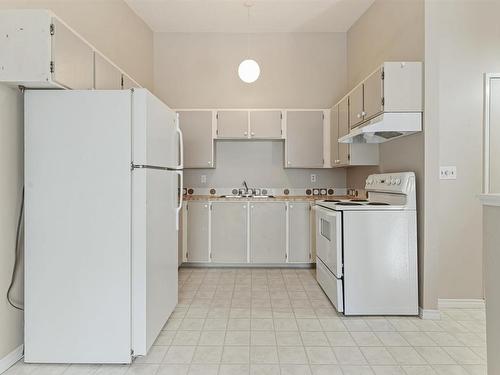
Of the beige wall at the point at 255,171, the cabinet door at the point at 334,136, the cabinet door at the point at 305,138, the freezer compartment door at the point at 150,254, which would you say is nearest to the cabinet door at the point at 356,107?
the cabinet door at the point at 334,136

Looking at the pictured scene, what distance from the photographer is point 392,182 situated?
283 centimetres

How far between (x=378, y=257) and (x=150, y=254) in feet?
5.82

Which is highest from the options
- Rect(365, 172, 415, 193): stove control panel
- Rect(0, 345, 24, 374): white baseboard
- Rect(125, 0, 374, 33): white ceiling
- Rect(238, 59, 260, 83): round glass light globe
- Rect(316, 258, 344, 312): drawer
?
Rect(125, 0, 374, 33): white ceiling

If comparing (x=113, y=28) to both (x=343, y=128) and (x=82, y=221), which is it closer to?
(x=82, y=221)

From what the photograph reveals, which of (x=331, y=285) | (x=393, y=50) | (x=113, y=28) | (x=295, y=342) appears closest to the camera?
(x=295, y=342)

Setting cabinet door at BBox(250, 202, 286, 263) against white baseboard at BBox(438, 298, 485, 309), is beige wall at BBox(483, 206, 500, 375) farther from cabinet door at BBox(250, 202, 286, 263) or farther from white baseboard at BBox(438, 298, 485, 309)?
cabinet door at BBox(250, 202, 286, 263)

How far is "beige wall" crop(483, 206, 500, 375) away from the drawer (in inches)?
49.1

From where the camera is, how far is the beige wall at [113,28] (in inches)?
97.5

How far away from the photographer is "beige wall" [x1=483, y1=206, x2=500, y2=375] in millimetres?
1428

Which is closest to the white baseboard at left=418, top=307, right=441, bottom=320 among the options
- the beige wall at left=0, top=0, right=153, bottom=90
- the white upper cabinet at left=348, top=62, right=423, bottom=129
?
the white upper cabinet at left=348, top=62, right=423, bottom=129

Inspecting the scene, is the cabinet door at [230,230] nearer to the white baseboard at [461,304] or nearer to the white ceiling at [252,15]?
the white baseboard at [461,304]

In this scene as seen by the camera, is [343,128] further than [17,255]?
Yes

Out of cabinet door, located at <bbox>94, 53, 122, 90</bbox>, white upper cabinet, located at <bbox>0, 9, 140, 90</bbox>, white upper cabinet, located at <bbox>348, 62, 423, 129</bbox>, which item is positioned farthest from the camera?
white upper cabinet, located at <bbox>348, 62, 423, 129</bbox>

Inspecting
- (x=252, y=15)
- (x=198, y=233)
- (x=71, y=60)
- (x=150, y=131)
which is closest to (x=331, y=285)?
(x=198, y=233)
